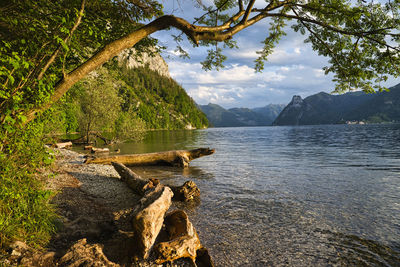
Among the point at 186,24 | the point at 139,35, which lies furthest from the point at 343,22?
the point at 139,35

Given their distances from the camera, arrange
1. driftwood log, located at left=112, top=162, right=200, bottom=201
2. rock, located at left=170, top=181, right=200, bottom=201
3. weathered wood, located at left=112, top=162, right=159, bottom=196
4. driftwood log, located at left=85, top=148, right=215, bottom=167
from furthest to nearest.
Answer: driftwood log, located at left=85, top=148, right=215, bottom=167 → rock, located at left=170, top=181, right=200, bottom=201 → driftwood log, located at left=112, top=162, right=200, bottom=201 → weathered wood, located at left=112, top=162, right=159, bottom=196

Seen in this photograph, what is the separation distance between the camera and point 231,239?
745cm

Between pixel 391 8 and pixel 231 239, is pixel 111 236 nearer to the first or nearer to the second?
pixel 231 239

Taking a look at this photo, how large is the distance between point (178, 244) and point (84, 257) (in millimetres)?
2095

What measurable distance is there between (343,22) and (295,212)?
794 cm

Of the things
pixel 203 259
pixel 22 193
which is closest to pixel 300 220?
pixel 203 259

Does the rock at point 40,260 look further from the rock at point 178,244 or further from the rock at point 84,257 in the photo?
the rock at point 178,244

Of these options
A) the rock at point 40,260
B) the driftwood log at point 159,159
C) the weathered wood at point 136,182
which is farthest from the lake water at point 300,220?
the driftwood log at point 159,159

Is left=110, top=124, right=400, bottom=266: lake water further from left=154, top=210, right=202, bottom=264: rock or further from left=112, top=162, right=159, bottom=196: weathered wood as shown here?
left=112, top=162, right=159, bottom=196: weathered wood

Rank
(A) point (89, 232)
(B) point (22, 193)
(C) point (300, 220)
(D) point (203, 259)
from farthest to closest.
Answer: (C) point (300, 220) < (A) point (89, 232) < (D) point (203, 259) < (B) point (22, 193)

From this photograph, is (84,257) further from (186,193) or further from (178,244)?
(186,193)

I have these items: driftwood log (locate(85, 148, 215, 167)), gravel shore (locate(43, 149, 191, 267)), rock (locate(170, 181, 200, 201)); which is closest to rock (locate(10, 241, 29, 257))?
gravel shore (locate(43, 149, 191, 267))

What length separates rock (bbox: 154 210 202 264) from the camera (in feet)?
16.6

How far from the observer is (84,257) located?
15.5 feet
